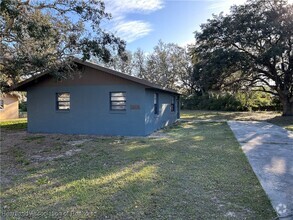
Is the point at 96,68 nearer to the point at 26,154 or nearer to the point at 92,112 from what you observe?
the point at 92,112

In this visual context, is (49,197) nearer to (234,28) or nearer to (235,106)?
(234,28)

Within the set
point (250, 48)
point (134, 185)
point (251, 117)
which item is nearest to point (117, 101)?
point (134, 185)

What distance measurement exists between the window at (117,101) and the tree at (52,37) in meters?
2.18

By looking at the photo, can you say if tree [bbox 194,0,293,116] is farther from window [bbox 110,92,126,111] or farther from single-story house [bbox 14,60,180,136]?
window [bbox 110,92,126,111]

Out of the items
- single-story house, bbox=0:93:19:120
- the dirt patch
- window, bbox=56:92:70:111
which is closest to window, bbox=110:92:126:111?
window, bbox=56:92:70:111

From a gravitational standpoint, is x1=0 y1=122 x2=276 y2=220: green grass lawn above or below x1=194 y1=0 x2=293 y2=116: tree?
below

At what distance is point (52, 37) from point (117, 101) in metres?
4.28

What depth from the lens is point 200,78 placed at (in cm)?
1970

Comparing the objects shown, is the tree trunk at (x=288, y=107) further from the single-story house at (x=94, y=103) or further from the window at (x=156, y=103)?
the window at (x=156, y=103)

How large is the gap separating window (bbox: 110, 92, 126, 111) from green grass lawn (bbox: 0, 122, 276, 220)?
156 inches

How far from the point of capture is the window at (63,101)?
12.0 m

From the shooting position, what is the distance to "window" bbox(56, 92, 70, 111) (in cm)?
1200

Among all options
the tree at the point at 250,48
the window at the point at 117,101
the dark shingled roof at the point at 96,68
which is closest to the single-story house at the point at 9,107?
the dark shingled roof at the point at 96,68

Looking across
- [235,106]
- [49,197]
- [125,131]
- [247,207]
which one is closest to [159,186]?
[247,207]
